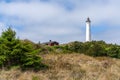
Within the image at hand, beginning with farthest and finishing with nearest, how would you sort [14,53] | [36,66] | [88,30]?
[88,30] → [36,66] → [14,53]

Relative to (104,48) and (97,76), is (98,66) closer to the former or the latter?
(97,76)

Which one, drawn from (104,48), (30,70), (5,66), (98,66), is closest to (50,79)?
(30,70)

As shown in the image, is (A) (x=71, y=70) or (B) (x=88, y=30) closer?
(A) (x=71, y=70)

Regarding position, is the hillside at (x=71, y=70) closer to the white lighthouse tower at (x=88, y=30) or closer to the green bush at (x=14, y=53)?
the green bush at (x=14, y=53)

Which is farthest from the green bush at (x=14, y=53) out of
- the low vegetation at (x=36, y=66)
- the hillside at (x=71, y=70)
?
the hillside at (x=71, y=70)

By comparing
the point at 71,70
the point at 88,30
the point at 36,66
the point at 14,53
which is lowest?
the point at 71,70

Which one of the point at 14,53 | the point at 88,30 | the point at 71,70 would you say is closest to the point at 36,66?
the point at 14,53

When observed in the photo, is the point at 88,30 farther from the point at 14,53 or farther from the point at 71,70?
the point at 14,53

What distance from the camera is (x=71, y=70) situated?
94.8 feet

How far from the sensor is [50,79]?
85.1 feet

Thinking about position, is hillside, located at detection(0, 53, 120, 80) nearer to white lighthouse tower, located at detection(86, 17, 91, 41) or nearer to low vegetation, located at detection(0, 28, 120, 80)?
low vegetation, located at detection(0, 28, 120, 80)

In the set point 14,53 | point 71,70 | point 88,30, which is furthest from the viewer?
point 88,30

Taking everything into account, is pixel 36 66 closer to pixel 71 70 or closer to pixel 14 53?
pixel 14 53

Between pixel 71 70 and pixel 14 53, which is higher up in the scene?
pixel 14 53
